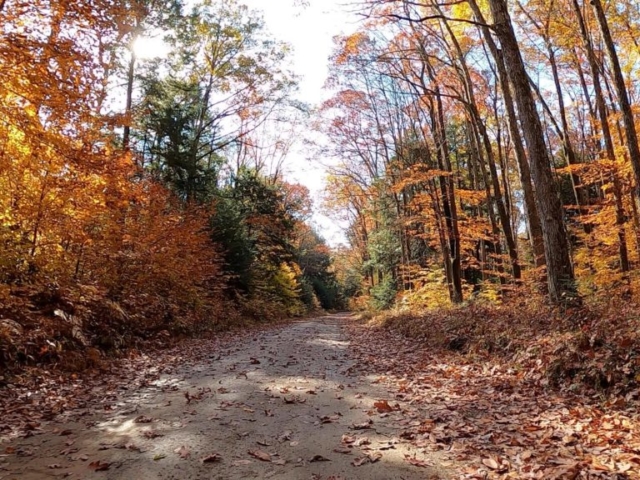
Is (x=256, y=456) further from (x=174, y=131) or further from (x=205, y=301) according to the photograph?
(x=174, y=131)

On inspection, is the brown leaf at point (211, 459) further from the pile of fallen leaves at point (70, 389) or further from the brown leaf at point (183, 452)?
the pile of fallen leaves at point (70, 389)

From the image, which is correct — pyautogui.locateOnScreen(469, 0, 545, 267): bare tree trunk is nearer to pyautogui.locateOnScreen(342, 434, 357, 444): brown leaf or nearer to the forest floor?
the forest floor

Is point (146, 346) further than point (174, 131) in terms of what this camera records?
No

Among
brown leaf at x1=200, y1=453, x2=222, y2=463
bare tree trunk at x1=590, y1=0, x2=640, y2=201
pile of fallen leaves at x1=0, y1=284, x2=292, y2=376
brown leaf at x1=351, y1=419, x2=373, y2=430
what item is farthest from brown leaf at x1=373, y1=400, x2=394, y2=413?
bare tree trunk at x1=590, y1=0, x2=640, y2=201

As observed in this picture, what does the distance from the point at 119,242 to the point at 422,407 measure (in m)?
9.74

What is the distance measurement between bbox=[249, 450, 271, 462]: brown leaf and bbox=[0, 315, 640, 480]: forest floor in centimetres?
2

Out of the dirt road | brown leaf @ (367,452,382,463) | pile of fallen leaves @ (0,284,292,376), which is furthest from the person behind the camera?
pile of fallen leaves @ (0,284,292,376)

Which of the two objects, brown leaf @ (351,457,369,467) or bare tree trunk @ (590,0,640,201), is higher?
bare tree trunk @ (590,0,640,201)

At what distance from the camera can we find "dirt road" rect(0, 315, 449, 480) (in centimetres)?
372

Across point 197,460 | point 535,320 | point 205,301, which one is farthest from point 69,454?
point 205,301

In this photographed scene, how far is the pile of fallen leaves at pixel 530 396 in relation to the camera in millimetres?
3697

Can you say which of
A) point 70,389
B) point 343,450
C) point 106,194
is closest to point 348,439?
point 343,450

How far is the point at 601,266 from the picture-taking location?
1650 centimetres

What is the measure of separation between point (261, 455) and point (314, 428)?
89cm
